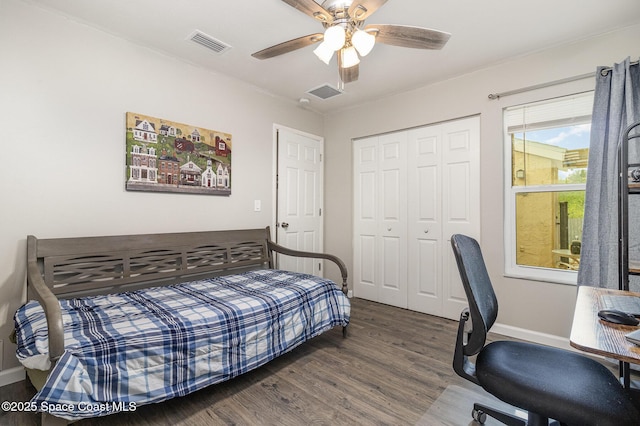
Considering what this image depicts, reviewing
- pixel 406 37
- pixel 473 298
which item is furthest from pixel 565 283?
Answer: pixel 406 37

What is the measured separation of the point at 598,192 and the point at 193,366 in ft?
9.84

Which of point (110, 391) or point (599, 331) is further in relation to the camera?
point (110, 391)

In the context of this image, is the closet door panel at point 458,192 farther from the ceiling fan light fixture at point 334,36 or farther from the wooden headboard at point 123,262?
the ceiling fan light fixture at point 334,36

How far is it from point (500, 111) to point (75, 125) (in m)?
3.51

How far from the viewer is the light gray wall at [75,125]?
1952 mm

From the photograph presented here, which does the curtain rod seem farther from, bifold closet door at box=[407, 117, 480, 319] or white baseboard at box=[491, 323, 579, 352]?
white baseboard at box=[491, 323, 579, 352]

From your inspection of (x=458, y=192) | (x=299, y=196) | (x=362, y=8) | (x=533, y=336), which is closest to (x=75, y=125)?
(x=362, y=8)

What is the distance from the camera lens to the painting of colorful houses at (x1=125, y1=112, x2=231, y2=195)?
245cm

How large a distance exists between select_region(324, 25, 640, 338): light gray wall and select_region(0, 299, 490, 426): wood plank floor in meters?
0.76

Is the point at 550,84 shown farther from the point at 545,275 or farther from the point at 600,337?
the point at 600,337

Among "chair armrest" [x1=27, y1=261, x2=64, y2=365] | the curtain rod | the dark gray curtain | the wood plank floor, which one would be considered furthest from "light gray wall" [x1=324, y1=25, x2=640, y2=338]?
"chair armrest" [x1=27, y1=261, x2=64, y2=365]

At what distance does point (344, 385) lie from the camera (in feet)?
6.39

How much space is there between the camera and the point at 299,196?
12.5ft

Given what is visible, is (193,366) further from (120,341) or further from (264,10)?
(264,10)
